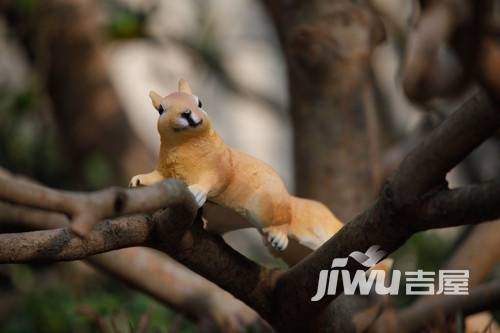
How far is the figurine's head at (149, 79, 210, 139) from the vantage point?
77cm

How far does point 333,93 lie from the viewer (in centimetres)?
149

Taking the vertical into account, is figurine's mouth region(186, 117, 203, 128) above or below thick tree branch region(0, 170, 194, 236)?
above

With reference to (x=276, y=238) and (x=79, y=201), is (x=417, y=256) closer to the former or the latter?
(x=276, y=238)

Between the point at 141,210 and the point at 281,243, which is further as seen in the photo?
the point at 281,243

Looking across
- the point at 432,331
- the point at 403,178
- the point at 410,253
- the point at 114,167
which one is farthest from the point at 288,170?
the point at 403,178

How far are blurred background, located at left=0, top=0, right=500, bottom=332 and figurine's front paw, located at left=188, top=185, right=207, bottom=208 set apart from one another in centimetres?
25

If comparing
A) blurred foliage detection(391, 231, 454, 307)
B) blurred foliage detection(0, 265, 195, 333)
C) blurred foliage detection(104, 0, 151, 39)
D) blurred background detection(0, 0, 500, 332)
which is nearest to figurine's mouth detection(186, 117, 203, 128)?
blurred background detection(0, 0, 500, 332)

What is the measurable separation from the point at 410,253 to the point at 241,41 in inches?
95.9

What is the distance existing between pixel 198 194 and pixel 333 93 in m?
0.75

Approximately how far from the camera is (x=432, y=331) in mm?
1014

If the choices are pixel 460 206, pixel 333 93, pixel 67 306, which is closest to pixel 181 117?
pixel 460 206

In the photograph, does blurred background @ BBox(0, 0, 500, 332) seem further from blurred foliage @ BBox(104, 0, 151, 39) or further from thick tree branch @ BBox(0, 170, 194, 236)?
thick tree branch @ BBox(0, 170, 194, 236)

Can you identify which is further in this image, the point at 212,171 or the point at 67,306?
the point at 67,306

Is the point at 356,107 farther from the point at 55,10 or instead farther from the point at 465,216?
the point at 55,10
